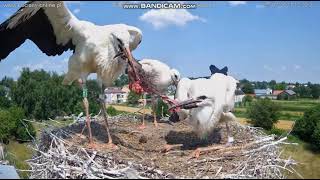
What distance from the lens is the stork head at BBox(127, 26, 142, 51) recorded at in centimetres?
508

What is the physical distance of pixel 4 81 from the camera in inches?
1729

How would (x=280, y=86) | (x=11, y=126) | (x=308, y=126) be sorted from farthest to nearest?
1. (x=280, y=86)
2. (x=11, y=126)
3. (x=308, y=126)

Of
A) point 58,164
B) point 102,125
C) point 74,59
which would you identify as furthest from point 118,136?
point 58,164

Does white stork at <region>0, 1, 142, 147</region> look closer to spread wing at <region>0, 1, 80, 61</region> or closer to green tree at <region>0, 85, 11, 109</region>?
spread wing at <region>0, 1, 80, 61</region>

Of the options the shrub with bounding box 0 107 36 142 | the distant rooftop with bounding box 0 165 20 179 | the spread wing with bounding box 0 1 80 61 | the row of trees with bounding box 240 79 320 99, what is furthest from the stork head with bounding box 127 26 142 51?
the row of trees with bounding box 240 79 320 99

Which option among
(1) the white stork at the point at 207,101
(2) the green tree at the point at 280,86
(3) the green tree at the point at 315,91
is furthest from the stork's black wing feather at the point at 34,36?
(2) the green tree at the point at 280,86

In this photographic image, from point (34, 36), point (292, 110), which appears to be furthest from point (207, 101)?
point (292, 110)

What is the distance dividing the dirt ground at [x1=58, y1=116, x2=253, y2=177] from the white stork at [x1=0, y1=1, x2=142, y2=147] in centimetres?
43

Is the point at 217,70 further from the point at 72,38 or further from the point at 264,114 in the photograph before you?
the point at 264,114

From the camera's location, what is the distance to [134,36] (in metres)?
5.14

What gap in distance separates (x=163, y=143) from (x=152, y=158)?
105 cm

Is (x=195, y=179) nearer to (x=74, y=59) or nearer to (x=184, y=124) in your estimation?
(x=74, y=59)

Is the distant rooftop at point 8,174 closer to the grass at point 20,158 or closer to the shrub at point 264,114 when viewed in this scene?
the grass at point 20,158

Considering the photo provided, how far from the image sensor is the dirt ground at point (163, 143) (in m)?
4.28
